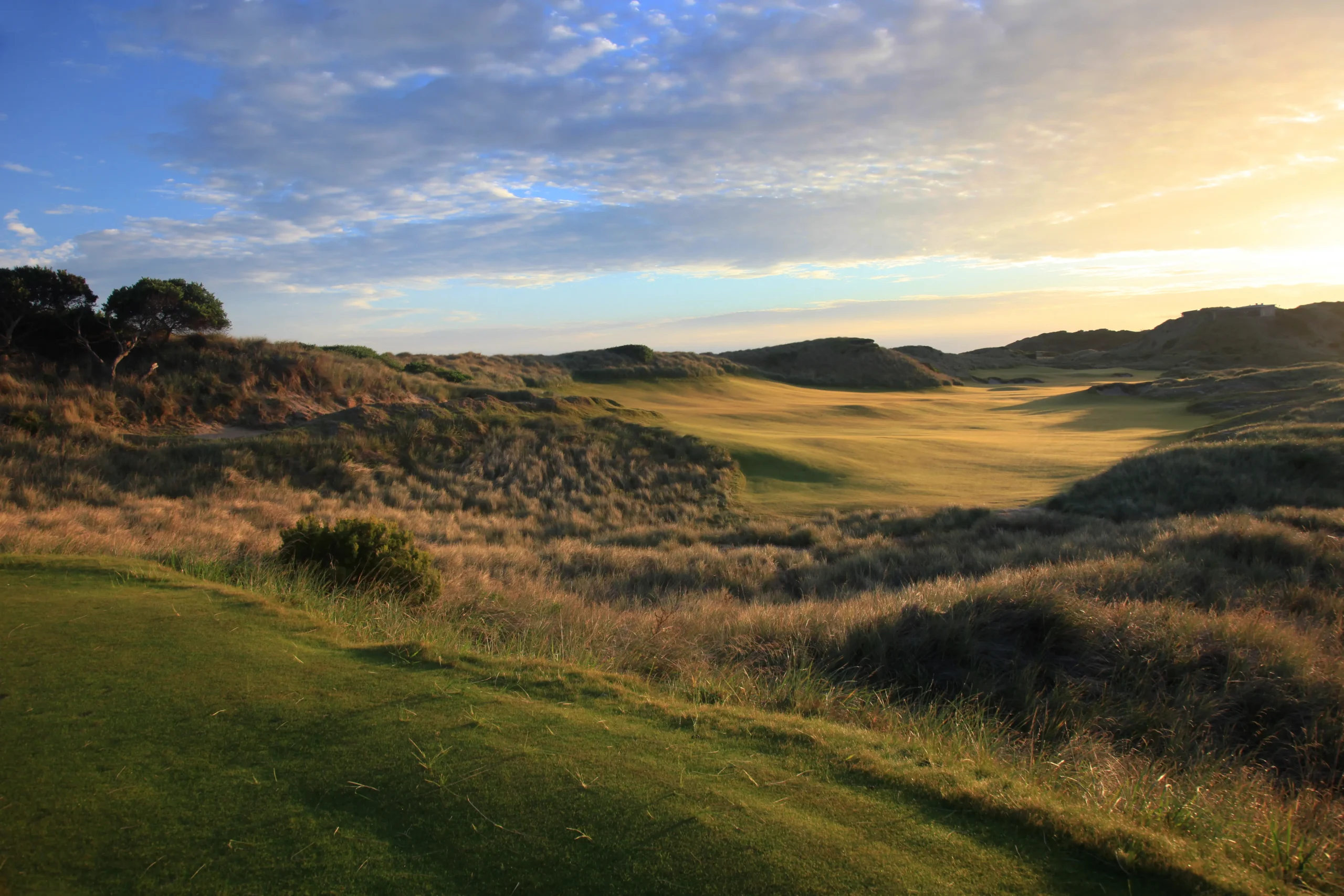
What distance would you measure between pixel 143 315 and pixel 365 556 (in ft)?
57.2

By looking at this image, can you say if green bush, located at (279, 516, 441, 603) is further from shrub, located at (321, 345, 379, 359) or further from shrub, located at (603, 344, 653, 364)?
shrub, located at (603, 344, 653, 364)

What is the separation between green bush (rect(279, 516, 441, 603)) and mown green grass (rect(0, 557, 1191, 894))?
11.4 ft

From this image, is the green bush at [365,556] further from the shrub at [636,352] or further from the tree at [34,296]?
the shrub at [636,352]

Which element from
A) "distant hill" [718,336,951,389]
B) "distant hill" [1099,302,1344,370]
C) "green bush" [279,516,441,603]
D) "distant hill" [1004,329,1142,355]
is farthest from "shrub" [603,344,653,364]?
"distant hill" [1004,329,1142,355]

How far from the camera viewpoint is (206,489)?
16672 millimetres

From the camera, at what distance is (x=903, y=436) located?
29703 mm

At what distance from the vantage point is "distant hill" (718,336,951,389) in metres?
56.9

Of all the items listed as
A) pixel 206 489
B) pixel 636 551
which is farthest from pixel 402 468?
pixel 636 551

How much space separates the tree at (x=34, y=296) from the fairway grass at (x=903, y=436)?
17861 millimetres

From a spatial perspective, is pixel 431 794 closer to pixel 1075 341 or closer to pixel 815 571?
pixel 815 571

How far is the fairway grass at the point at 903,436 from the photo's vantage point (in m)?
20.7

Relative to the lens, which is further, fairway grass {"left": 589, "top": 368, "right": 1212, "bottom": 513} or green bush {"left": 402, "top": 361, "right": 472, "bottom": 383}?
green bush {"left": 402, "top": 361, "right": 472, "bottom": 383}

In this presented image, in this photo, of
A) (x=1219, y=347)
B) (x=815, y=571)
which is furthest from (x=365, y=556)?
(x=1219, y=347)

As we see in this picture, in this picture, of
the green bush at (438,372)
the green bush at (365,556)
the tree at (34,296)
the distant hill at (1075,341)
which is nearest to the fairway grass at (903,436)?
the green bush at (438,372)
